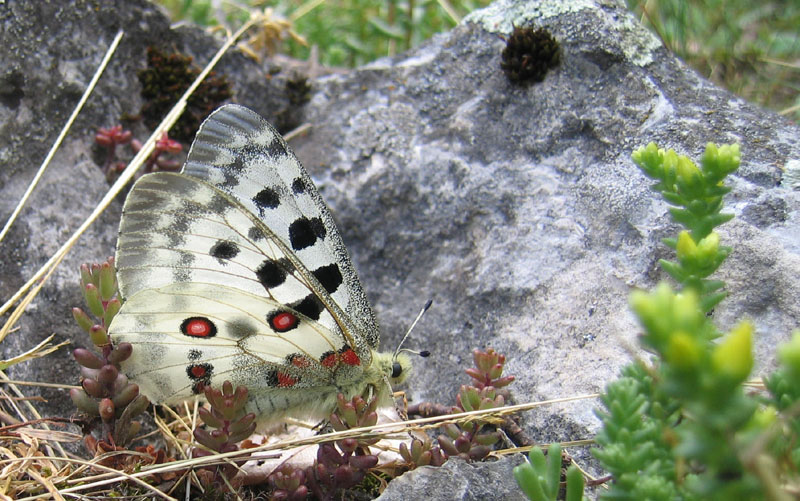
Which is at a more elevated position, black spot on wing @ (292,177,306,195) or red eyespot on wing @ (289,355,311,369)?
black spot on wing @ (292,177,306,195)

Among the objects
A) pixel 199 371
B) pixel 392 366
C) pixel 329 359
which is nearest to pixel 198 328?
pixel 199 371

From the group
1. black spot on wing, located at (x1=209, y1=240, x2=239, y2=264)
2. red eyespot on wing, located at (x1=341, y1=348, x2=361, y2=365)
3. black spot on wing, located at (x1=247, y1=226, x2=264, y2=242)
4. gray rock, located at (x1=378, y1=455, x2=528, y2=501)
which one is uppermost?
black spot on wing, located at (x1=247, y1=226, x2=264, y2=242)

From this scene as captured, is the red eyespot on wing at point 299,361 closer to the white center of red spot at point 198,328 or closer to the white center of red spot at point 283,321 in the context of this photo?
the white center of red spot at point 283,321

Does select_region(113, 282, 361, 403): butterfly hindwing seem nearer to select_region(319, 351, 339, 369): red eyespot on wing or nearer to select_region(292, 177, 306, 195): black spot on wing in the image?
select_region(319, 351, 339, 369): red eyespot on wing

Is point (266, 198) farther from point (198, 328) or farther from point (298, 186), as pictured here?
point (198, 328)

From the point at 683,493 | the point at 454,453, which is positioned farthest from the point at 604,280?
the point at 683,493

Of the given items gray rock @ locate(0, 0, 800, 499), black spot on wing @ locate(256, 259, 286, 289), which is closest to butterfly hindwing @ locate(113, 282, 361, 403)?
black spot on wing @ locate(256, 259, 286, 289)

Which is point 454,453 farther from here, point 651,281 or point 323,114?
point 323,114
